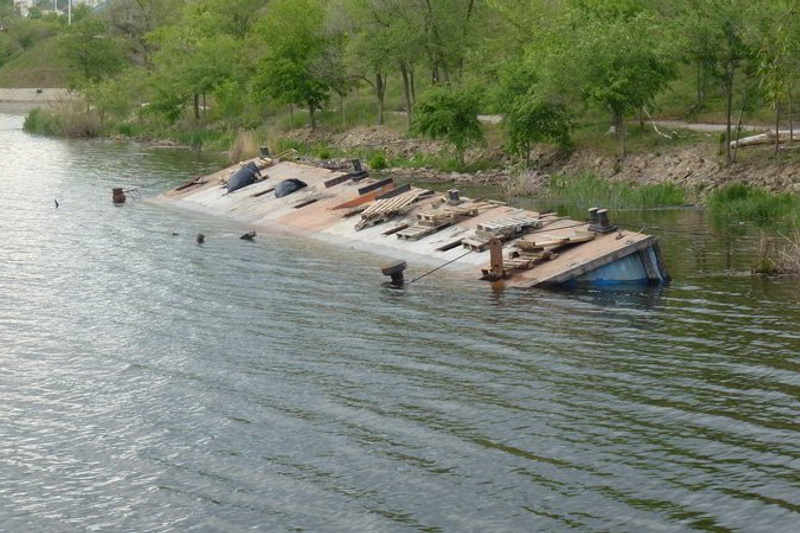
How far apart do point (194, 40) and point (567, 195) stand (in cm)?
7012

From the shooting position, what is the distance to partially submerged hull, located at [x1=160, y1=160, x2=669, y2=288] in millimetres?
37156

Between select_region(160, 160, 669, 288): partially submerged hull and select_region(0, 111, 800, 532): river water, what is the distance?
1.28 meters

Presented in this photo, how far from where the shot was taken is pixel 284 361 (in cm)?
2883

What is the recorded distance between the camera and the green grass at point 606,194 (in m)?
53.7

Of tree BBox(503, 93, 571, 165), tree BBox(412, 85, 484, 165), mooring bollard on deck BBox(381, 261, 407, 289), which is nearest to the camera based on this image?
mooring bollard on deck BBox(381, 261, 407, 289)

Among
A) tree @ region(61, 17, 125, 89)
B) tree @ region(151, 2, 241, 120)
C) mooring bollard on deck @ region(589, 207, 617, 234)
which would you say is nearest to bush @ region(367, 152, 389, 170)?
tree @ region(151, 2, 241, 120)

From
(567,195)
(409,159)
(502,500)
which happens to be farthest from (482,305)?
(409,159)

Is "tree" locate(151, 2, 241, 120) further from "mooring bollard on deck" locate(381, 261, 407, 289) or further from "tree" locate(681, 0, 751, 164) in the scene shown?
"mooring bollard on deck" locate(381, 261, 407, 289)

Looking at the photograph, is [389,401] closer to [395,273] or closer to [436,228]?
[395,273]

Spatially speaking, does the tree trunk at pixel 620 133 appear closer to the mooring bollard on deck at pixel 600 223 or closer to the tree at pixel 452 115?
the tree at pixel 452 115

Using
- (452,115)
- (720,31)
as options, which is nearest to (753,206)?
(720,31)

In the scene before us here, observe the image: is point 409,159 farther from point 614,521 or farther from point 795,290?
point 614,521

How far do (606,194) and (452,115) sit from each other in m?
16.7

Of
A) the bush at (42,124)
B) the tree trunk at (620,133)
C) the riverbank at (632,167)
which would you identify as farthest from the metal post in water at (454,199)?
the bush at (42,124)
